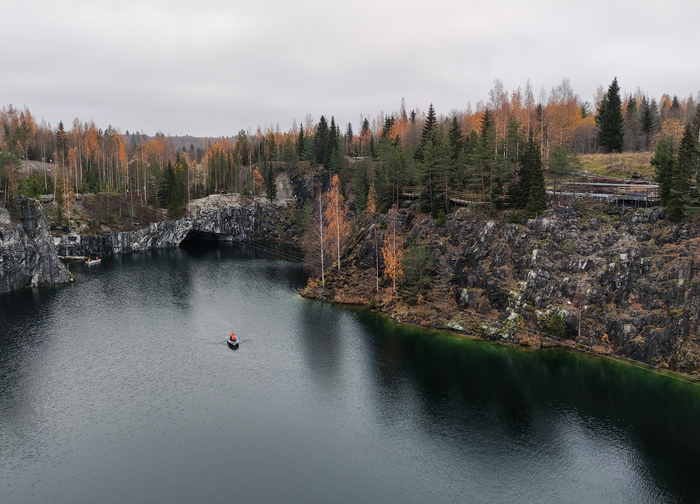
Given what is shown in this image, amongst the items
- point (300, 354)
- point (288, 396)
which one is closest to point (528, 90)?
point (300, 354)

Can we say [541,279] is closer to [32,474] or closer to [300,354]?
[300,354]

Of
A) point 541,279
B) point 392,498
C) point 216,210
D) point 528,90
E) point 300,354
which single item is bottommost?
point 392,498

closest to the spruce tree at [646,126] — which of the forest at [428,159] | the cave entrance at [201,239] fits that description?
the forest at [428,159]

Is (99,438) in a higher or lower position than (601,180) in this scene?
lower

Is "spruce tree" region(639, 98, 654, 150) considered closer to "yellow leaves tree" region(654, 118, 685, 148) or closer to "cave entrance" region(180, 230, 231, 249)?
"yellow leaves tree" region(654, 118, 685, 148)

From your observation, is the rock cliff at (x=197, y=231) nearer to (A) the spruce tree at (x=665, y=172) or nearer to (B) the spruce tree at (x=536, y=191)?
(B) the spruce tree at (x=536, y=191)

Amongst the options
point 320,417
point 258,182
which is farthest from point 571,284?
point 258,182

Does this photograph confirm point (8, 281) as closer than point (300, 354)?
No
